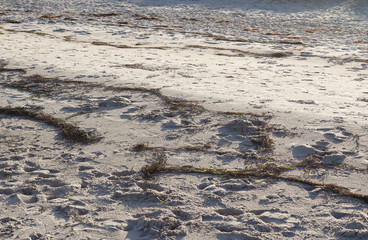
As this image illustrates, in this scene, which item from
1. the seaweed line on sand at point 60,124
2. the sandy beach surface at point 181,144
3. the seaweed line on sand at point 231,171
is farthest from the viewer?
the seaweed line on sand at point 60,124

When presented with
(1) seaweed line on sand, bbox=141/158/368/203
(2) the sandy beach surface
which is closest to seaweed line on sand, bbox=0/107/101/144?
(2) the sandy beach surface

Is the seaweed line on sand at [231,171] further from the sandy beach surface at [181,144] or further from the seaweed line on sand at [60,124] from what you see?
the seaweed line on sand at [60,124]

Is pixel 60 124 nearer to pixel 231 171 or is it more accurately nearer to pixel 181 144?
pixel 181 144

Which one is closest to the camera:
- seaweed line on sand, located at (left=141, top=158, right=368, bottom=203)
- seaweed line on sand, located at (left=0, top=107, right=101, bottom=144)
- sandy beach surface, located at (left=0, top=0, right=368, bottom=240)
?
sandy beach surface, located at (left=0, top=0, right=368, bottom=240)

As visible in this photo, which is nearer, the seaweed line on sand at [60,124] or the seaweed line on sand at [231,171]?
the seaweed line on sand at [231,171]

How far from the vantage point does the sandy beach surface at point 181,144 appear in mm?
2266

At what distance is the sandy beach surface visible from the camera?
227cm

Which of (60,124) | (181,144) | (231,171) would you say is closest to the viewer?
(231,171)

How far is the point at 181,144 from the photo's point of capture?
3.20 meters

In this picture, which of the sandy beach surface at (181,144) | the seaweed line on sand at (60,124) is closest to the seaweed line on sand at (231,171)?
the sandy beach surface at (181,144)

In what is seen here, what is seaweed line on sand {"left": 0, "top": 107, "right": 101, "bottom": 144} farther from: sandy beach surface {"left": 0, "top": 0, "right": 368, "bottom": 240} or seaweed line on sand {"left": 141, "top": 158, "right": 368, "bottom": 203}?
seaweed line on sand {"left": 141, "top": 158, "right": 368, "bottom": 203}

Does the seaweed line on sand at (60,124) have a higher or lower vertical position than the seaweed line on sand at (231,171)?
lower

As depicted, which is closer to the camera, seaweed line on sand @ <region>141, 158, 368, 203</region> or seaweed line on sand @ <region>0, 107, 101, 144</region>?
seaweed line on sand @ <region>141, 158, 368, 203</region>


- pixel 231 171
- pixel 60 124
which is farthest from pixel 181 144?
pixel 60 124
